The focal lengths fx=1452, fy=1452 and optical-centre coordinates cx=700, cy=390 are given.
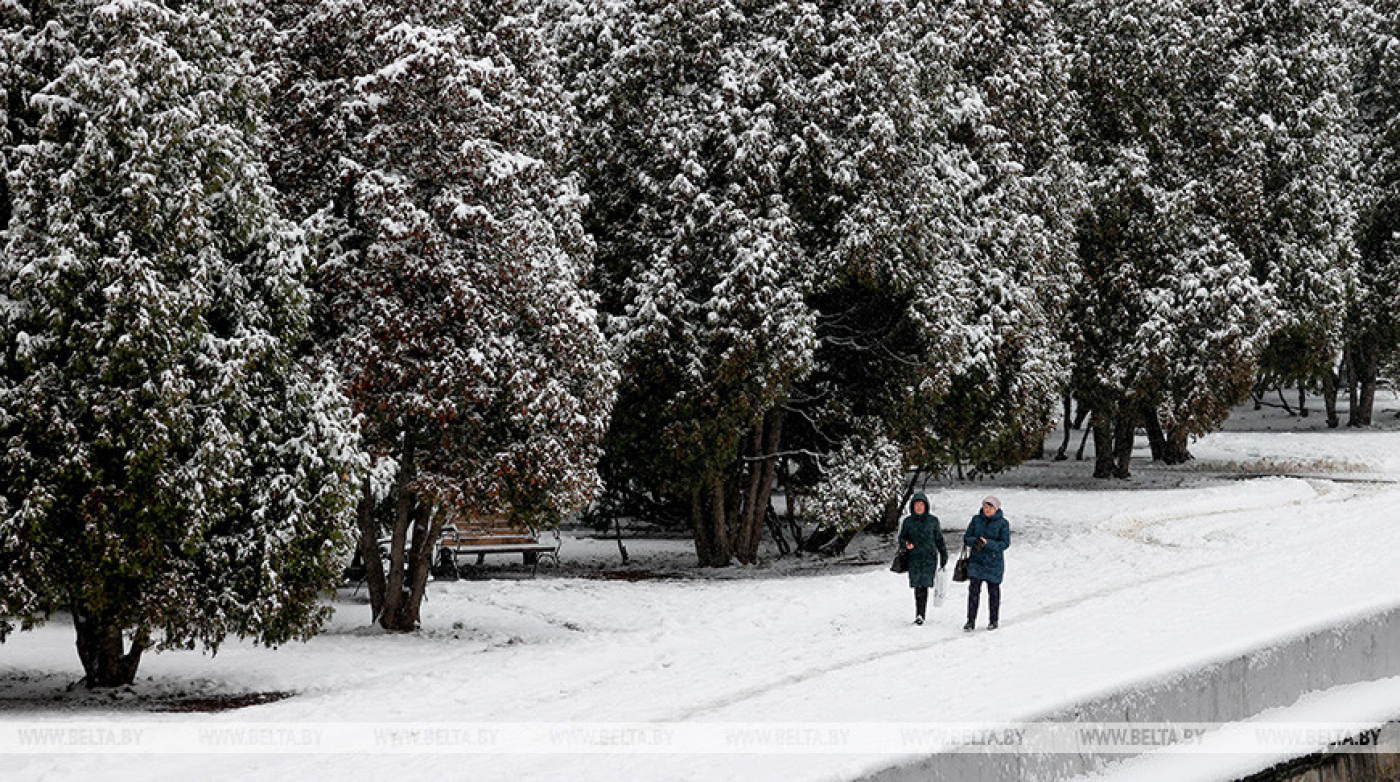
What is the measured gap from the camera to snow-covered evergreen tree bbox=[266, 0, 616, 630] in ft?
54.4

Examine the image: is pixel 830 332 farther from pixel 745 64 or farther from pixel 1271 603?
pixel 1271 603

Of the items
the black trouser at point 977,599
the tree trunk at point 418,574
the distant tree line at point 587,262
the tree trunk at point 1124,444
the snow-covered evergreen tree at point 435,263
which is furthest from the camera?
the tree trunk at point 1124,444

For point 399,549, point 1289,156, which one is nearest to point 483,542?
point 399,549

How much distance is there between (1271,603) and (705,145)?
11.5m

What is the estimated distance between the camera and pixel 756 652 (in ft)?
51.1

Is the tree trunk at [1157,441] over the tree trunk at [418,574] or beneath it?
over

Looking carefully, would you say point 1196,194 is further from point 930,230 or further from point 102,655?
point 102,655

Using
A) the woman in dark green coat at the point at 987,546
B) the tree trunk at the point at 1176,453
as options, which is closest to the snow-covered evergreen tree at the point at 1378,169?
the tree trunk at the point at 1176,453

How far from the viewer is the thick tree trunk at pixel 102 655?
46.8 ft

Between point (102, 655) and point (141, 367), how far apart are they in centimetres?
316

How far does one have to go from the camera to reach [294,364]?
50.0ft

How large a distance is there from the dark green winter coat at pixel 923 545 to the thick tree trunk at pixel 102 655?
8.13 m

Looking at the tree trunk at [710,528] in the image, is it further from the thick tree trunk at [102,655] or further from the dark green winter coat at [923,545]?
the thick tree trunk at [102,655]

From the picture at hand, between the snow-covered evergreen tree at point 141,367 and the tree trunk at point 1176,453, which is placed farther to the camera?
the tree trunk at point 1176,453
